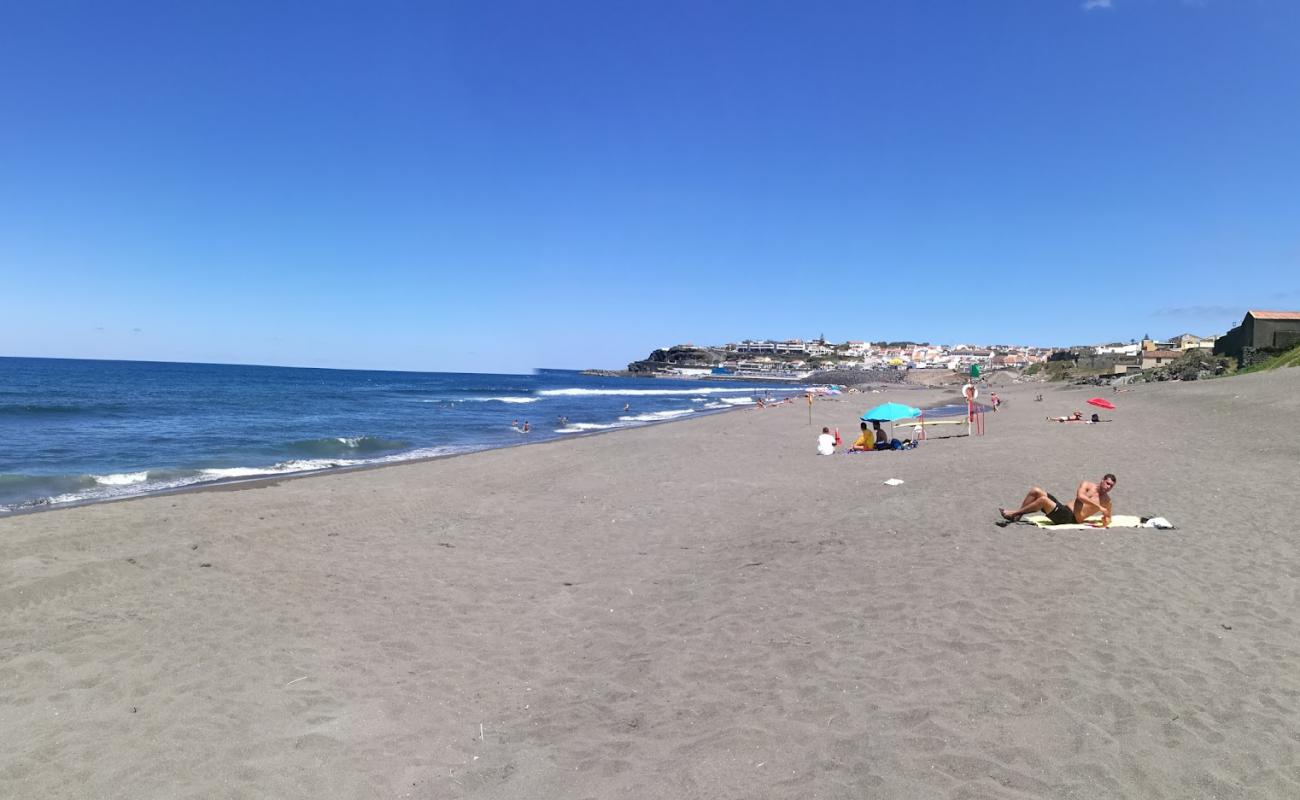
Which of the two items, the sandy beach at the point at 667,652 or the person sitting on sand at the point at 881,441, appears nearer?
the sandy beach at the point at 667,652

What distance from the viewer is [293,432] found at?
91.2ft

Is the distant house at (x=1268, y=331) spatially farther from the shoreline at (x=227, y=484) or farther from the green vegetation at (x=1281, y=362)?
the shoreline at (x=227, y=484)

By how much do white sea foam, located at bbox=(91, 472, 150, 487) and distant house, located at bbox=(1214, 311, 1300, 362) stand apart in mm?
54126

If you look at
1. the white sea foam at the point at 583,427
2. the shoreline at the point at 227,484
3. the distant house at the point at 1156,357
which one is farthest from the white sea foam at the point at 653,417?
the distant house at the point at 1156,357

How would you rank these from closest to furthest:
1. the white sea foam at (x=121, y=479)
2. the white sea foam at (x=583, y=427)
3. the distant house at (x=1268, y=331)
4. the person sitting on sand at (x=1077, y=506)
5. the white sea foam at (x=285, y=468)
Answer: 1. the person sitting on sand at (x=1077, y=506)
2. the white sea foam at (x=121, y=479)
3. the white sea foam at (x=285, y=468)
4. the white sea foam at (x=583, y=427)
5. the distant house at (x=1268, y=331)

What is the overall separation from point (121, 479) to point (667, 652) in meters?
16.0

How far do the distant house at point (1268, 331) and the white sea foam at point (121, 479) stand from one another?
54126 mm

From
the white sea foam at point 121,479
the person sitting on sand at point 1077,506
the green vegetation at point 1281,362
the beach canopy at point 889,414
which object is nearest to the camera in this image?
the person sitting on sand at point 1077,506

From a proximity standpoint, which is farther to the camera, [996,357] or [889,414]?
[996,357]

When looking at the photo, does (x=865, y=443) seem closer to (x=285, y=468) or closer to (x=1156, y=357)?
(x=285, y=468)

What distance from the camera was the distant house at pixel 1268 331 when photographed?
41.7 metres

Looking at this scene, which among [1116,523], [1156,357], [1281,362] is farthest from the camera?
[1156,357]

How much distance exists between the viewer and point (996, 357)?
6225 inches

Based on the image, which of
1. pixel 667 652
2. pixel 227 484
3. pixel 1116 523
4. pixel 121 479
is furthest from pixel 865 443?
pixel 121 479
